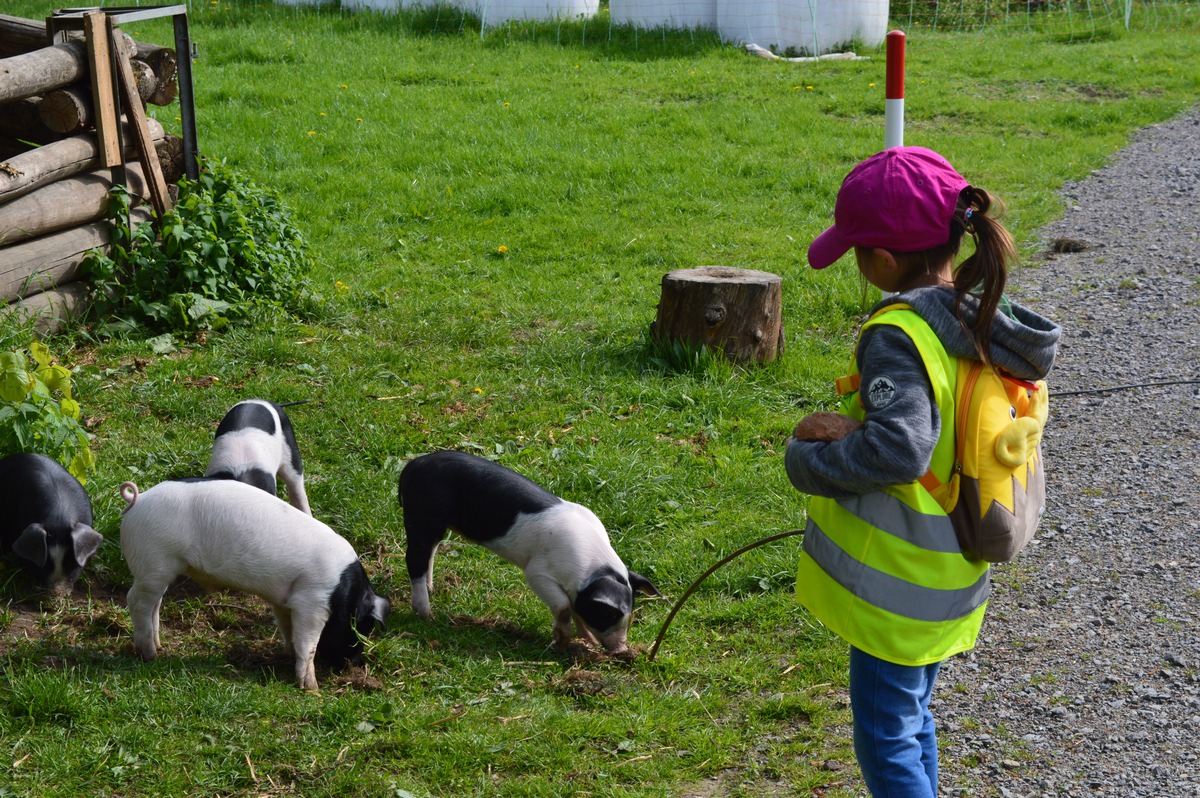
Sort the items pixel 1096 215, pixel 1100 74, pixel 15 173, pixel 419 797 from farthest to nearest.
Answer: pixel 1100 74 < pixel 1096 215 < pixel 15 173 < pixel 419 797

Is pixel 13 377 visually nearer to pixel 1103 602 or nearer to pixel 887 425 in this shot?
pixel 887 425

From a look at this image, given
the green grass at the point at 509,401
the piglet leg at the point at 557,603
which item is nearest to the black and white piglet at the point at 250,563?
the green grass at the point at 509,401

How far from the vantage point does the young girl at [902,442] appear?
95.4 inches

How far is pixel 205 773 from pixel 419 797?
626mm

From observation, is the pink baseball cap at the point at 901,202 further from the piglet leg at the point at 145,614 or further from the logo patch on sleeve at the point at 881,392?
the piglet leg at the point at 145,614

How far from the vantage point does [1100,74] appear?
1452cm

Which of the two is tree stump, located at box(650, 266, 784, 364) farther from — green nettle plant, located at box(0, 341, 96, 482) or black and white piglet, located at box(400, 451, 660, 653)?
green nettle plant, located at box(0, 341, 96, 482)

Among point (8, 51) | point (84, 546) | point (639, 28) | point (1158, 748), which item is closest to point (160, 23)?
point (639, 28)

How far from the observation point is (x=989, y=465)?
8.07 ft

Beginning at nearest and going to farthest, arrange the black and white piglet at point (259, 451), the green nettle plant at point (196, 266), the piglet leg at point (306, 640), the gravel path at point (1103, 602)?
the gravel path at point (1103, 602) → the piglet leg at point (306, 640) → the black and white piglet at point (259, 451) → the green nettle plant at point (196, 266)

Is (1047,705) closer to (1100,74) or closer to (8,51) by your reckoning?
(8,51)

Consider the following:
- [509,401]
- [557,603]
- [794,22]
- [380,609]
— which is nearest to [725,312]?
[509,401]

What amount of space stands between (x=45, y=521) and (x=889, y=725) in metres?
3.13

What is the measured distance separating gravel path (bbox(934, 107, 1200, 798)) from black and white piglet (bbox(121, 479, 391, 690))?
201 centimetres
